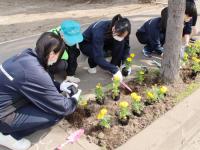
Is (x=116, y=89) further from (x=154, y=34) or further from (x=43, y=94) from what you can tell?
(x=154, y=34)

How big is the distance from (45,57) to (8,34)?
14.9 ft

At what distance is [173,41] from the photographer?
3672mm

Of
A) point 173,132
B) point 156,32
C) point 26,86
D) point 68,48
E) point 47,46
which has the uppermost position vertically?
point 47,46

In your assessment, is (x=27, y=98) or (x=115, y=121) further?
(x=115, y=121)

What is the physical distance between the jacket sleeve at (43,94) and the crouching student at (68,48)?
848 mm

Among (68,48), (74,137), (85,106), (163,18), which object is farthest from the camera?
(163,18)

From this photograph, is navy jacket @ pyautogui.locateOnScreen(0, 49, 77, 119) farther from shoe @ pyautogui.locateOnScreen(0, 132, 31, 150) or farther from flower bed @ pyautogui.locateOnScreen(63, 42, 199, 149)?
flower bed @ pyautogui.locateOnScreen(63, 42, 199, 149)

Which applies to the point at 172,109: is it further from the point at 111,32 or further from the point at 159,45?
the point at 159,45

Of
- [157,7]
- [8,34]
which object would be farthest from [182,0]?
[157,7]

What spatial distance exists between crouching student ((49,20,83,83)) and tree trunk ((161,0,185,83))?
1065 mm

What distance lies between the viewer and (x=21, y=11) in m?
9.77

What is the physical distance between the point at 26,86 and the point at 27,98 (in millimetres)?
181

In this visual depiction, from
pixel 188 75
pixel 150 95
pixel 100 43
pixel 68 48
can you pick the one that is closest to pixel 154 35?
pixel 188 75

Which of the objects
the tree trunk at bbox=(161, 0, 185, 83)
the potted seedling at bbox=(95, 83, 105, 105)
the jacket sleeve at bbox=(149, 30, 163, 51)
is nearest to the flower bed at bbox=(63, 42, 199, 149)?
the potted seedling at bbox=(95, 83, 105, 105)
